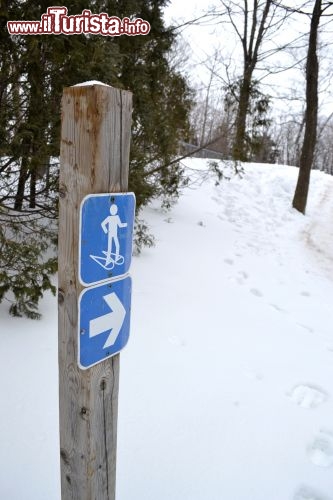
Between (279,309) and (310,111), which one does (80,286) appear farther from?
(310,111)

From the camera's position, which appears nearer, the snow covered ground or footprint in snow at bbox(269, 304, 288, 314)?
the snow covered ground

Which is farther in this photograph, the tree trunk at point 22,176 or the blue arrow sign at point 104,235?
the tree trunk at point 22,176

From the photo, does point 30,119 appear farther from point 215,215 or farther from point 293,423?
point 215,215

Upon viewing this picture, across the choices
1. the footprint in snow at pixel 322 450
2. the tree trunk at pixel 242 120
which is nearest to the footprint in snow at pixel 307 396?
→ the footprint in snow at pixel 322 450

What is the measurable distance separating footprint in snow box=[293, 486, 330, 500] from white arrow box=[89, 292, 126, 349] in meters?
1.66

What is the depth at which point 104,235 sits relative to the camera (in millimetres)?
1159

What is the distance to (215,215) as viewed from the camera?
899cm

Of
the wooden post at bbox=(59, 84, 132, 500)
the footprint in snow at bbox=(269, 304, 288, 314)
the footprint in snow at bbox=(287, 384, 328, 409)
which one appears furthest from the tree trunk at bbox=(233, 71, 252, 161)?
the wooden post at bbox=(59, 84, 132, 500)

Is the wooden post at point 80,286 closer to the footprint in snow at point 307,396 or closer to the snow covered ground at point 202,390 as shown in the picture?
the snow covered ground at point 202,390

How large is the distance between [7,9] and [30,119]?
87 centimetres

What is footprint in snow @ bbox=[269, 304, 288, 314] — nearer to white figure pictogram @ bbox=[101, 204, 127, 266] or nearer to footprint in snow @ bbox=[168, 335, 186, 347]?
footprint in snow @ bbox=[168, 335, 186, 347]

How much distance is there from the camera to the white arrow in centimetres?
122

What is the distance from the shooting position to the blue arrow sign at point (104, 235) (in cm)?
112

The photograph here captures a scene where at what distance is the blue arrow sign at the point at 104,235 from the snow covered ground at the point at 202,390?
4.92ft
